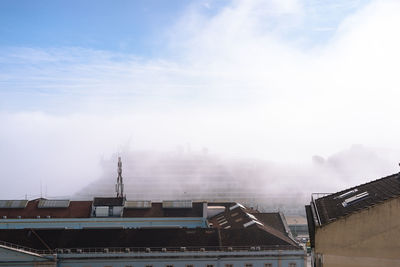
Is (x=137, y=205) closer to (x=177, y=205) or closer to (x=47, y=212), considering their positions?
(x=177, y=205)

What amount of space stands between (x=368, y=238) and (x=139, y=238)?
3482cm

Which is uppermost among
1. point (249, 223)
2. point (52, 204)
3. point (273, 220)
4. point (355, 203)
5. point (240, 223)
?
point (52, 204)

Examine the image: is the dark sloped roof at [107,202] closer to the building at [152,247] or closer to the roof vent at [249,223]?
the building at [152,247]

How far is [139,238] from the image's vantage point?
167ft

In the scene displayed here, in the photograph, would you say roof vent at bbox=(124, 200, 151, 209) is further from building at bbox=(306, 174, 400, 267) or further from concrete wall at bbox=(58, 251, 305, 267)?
building at bbox=(306, 174, 400, 267)

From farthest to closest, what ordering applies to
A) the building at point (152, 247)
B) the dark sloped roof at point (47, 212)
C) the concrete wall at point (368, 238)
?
the dark sloped roof at point (47, 212)
the building at point (152, 247)
the concrete wall at point (368, 238)

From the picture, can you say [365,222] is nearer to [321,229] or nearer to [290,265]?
[321,229]

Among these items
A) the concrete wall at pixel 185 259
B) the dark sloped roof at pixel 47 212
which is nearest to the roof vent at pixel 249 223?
the concrete wall at pixel 185 259

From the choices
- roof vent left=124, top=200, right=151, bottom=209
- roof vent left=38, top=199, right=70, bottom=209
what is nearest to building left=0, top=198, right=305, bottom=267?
roof vent left=38, top=199, right=70, bottom=209

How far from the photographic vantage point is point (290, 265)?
4931 centimetres

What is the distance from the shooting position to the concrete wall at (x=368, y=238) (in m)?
18.1

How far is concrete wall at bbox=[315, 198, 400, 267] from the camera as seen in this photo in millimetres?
18094

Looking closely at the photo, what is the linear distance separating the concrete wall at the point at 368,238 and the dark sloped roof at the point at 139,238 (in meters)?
30.9

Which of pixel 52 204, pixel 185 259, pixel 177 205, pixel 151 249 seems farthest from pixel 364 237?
pixel 52 204
